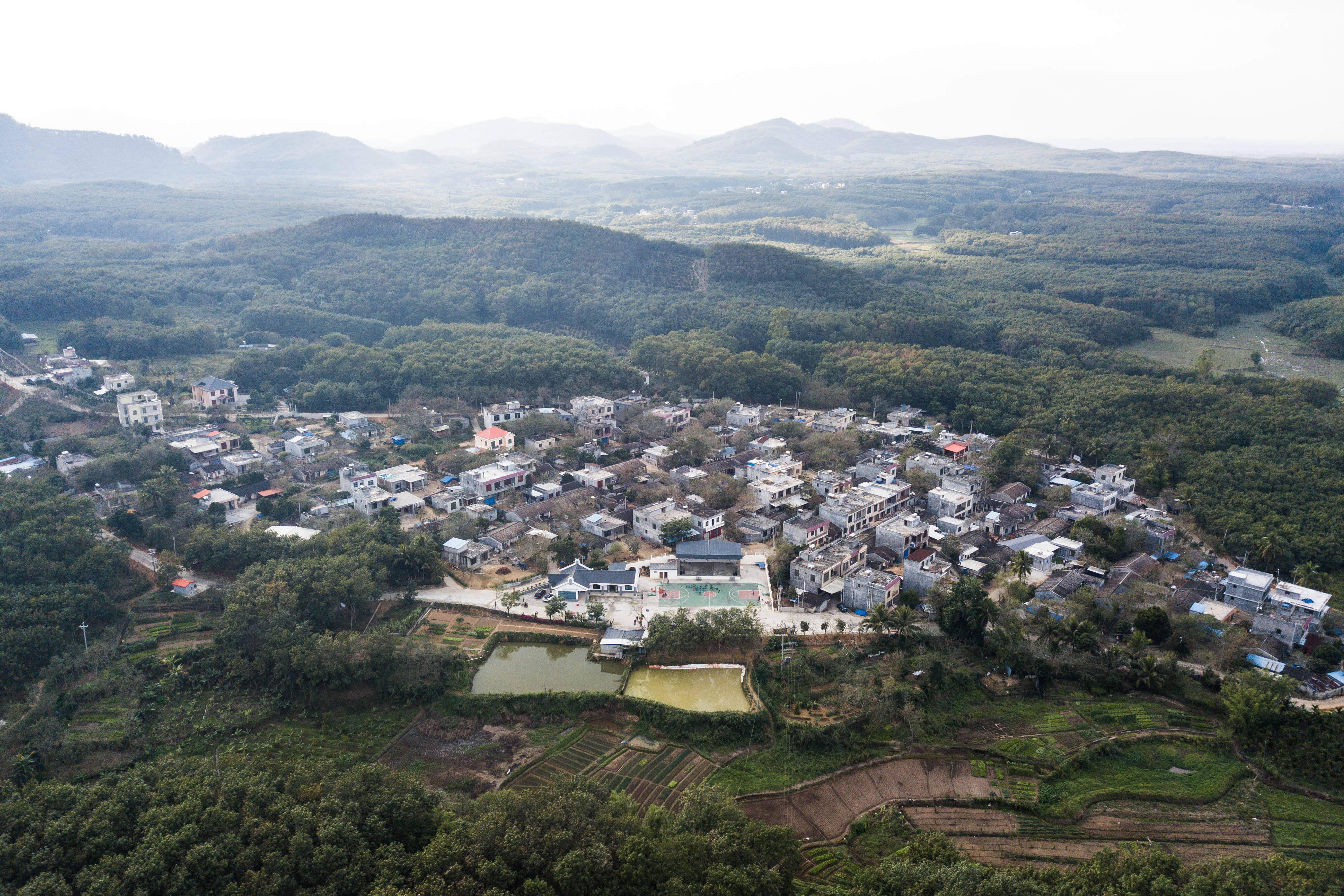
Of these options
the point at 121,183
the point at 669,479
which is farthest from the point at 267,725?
the point at 121,183

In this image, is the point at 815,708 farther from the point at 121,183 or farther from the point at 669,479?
the point at 121,183

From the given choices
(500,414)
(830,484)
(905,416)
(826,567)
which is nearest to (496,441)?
(500,414)

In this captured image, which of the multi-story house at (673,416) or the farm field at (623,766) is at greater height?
the multi-story house at (673,416)

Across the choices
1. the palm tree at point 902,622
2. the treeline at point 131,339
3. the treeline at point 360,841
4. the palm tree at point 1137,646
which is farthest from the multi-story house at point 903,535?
the treeline at point 131,339

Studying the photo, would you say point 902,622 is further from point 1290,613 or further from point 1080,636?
point 1290,613

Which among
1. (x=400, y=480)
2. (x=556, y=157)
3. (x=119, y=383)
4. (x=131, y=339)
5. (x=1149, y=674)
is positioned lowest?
(x=1149, y=674)

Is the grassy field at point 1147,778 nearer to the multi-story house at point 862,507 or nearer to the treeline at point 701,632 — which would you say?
the treeline at point 701,632
